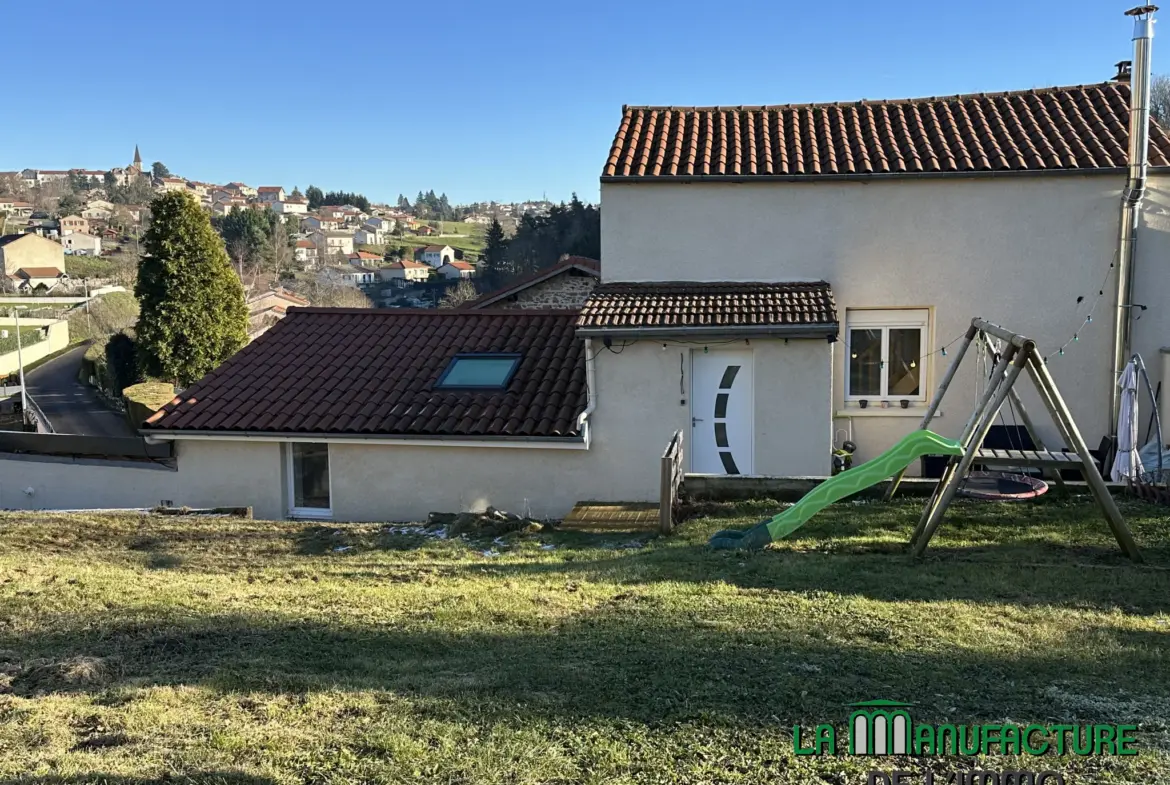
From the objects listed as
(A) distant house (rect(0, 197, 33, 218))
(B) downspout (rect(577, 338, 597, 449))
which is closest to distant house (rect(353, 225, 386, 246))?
(A) distant house (rect(0, 197, 33, 218))

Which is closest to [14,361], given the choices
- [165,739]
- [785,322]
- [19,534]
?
[19,534]

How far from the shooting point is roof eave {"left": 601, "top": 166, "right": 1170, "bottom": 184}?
13281mm

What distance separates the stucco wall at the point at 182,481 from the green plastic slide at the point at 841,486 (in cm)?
867

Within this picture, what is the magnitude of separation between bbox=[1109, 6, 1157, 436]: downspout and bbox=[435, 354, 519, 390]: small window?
9.49m

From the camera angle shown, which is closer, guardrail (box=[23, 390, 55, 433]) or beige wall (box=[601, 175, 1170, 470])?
beige wall (box=[601, 175, 1170, 470])

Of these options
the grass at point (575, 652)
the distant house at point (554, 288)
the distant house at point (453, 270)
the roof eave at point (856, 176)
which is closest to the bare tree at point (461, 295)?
the distant house at point (453, 270)

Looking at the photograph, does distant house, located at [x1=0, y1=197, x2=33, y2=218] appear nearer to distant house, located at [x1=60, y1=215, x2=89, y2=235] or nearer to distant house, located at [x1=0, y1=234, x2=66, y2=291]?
distant house, located at [x1=60, y1=215, x2=89, y2=235]

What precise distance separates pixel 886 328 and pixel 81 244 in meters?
122

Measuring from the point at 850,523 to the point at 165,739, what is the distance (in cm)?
757

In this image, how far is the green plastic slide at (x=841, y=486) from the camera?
8703mm

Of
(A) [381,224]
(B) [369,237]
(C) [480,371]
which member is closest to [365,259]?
(B) [369,237]

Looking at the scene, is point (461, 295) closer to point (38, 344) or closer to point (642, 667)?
point (38, 344)

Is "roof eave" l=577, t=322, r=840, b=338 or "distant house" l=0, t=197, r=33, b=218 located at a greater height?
"distant house" l=0, t=197, r=33, b=218

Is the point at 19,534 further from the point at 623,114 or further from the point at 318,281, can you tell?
the point at 318,281
